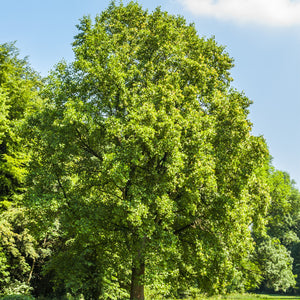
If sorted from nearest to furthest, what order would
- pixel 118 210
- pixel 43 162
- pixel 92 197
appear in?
pixel 118 210 → pixel 43 162 → pixel 92 197

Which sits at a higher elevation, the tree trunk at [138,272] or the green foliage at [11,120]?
the green foliage at [11,120]

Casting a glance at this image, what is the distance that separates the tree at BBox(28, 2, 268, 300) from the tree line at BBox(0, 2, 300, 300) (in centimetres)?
6

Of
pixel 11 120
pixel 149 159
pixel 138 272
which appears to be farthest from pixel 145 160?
pixel 11 120

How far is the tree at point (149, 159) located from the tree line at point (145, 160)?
0.06 meters

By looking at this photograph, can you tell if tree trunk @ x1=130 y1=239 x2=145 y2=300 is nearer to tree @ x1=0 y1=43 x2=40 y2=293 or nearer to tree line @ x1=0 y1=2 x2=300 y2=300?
tree line @ x1=0 y1=2 x2=300 y2=300

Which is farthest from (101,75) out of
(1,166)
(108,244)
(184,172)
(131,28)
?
(1,166)

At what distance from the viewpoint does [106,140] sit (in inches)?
610

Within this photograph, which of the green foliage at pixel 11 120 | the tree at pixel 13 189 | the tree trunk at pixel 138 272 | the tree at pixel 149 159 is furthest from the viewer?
the green foliage at pixel 11 120

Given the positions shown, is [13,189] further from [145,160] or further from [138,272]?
[145,160]

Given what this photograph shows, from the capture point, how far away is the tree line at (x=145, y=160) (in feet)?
43.8

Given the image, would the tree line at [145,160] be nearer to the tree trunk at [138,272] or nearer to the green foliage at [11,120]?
the tree trunk at [138,272]

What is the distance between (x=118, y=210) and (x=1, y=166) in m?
14.7

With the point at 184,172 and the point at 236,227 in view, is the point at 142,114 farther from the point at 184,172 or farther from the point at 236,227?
the point at 236,227

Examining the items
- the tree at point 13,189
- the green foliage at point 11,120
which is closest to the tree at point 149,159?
the tree at point 13,189
